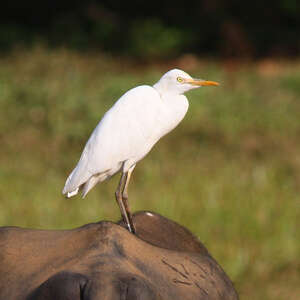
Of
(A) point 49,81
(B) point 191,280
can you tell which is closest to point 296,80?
(A) point 49,81

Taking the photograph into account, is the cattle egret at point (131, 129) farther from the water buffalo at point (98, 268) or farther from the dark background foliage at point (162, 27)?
the dark background foliage at point (162, 27)

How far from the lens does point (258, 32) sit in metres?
19.3

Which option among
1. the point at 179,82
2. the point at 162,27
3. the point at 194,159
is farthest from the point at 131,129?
the point at 162,27

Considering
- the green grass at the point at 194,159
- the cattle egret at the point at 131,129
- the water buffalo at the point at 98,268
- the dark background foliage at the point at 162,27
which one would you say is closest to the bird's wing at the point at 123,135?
the cattle egret at the point at 131,129

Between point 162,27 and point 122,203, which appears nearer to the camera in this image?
point 122,203

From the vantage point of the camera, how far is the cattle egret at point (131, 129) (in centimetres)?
298

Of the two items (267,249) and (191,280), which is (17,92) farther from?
(191,280)

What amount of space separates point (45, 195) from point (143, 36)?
1084 centimetres

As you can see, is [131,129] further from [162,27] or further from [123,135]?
[162,27]

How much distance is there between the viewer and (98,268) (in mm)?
2234

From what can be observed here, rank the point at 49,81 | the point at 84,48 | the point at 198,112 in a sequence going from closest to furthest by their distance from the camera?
the point at 198,112 → the point at 49,81 → the point at 84,48

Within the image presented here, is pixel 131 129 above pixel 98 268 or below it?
above

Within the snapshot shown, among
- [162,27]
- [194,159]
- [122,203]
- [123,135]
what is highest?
[123,135]

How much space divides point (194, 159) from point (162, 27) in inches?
382
